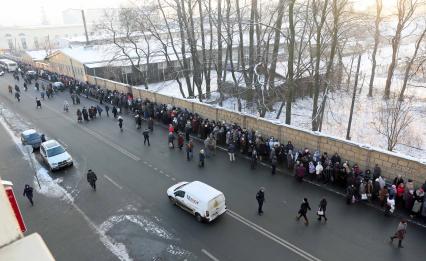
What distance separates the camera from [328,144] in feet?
54.7

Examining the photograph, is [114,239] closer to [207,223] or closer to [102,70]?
[207,223]

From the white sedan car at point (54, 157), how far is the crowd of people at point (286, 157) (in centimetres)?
581

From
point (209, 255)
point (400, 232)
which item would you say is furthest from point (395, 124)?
point (209, 255)

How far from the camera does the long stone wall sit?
1396 cm

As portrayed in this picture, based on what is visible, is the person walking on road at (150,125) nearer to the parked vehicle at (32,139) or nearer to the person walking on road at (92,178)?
the parked vehicle at (32,139)

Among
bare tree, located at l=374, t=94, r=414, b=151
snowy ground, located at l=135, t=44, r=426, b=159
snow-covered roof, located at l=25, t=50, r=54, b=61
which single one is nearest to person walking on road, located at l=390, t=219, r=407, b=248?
bare tree, located at l=374, t=94, r=414, b=151

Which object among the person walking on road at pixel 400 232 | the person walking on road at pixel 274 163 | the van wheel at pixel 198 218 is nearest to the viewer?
the person walking on road at pixel 400 232

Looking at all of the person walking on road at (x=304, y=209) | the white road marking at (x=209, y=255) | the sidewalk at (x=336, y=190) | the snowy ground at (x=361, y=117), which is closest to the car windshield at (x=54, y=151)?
the sidewalk at (x=336, y=190)

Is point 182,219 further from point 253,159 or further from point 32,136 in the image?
point 32,136

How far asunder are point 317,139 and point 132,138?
39.6 ft

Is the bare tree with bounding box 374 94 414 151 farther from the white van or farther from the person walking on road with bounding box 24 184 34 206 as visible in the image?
the person walking on road with bounding box 24 184 34 206

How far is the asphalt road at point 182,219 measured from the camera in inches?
444

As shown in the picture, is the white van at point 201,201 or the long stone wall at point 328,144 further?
the long stone wall at point 328,144

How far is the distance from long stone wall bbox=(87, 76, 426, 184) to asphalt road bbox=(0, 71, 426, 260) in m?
2.47
